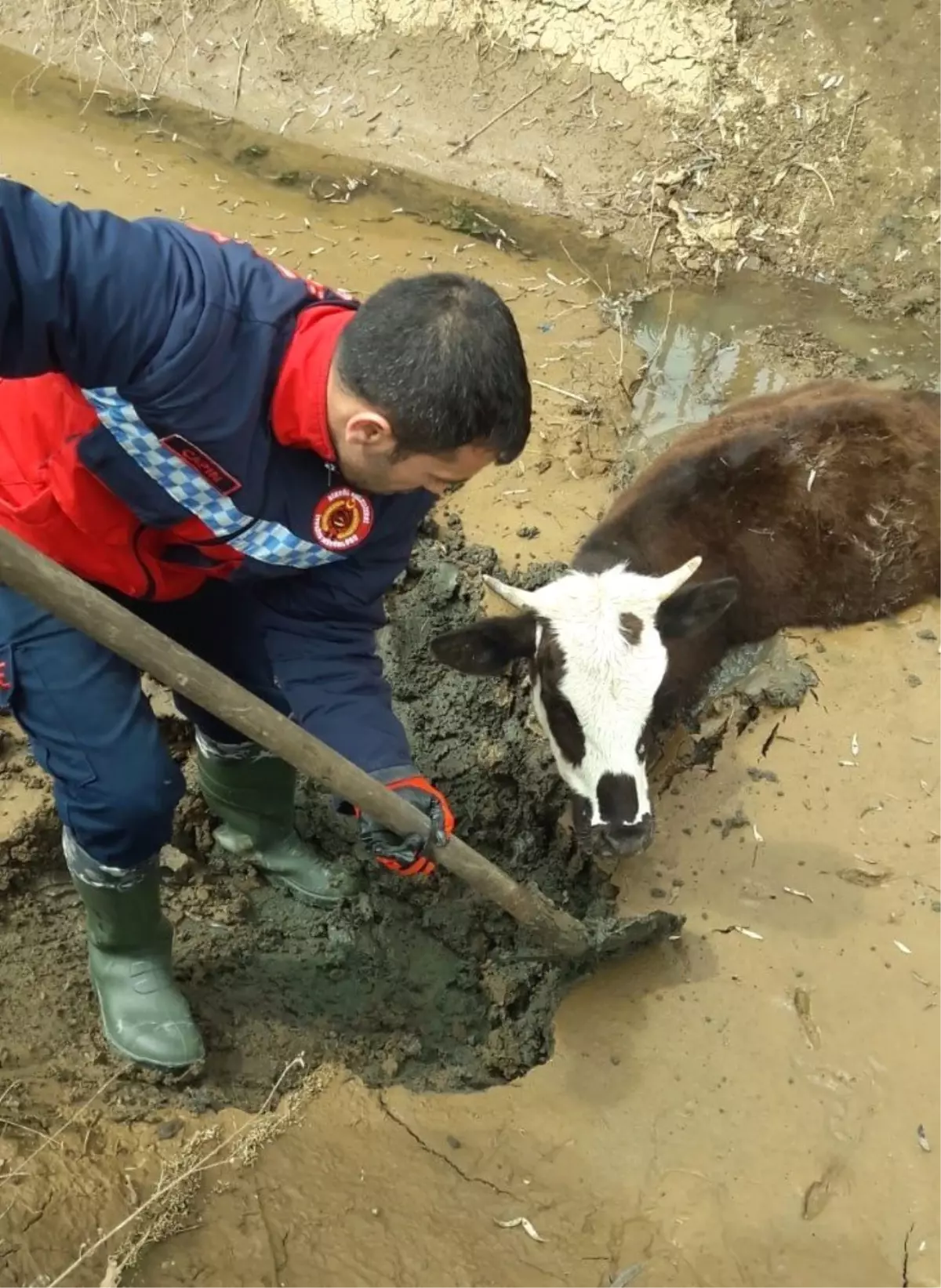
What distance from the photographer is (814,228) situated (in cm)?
768

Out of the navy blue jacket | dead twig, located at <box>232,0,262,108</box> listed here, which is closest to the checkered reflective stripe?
the navy blue jacket

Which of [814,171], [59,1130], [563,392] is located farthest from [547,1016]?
[814,171]

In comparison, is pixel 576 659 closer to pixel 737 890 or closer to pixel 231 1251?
pixel 737 890

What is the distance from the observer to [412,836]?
9.31 ft

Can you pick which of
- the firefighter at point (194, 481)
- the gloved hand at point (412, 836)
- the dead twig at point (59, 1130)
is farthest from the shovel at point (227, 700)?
the dead twig at point (59, 1130)

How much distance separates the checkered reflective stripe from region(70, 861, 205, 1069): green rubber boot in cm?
109

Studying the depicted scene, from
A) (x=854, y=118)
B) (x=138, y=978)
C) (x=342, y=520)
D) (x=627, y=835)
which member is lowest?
(x=138, y=978)

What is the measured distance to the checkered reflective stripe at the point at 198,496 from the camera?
254 cm

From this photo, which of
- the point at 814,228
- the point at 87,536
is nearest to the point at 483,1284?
the point at 87,536

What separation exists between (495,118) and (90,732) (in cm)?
691

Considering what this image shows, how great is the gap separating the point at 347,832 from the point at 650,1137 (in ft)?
5.64

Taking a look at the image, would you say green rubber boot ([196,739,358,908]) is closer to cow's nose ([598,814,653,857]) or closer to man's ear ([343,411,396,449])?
cow's nose ([598,814,653,857])

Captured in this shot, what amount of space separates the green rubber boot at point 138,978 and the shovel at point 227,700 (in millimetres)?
930

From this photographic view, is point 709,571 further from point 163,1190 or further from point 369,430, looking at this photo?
point 163,1190
